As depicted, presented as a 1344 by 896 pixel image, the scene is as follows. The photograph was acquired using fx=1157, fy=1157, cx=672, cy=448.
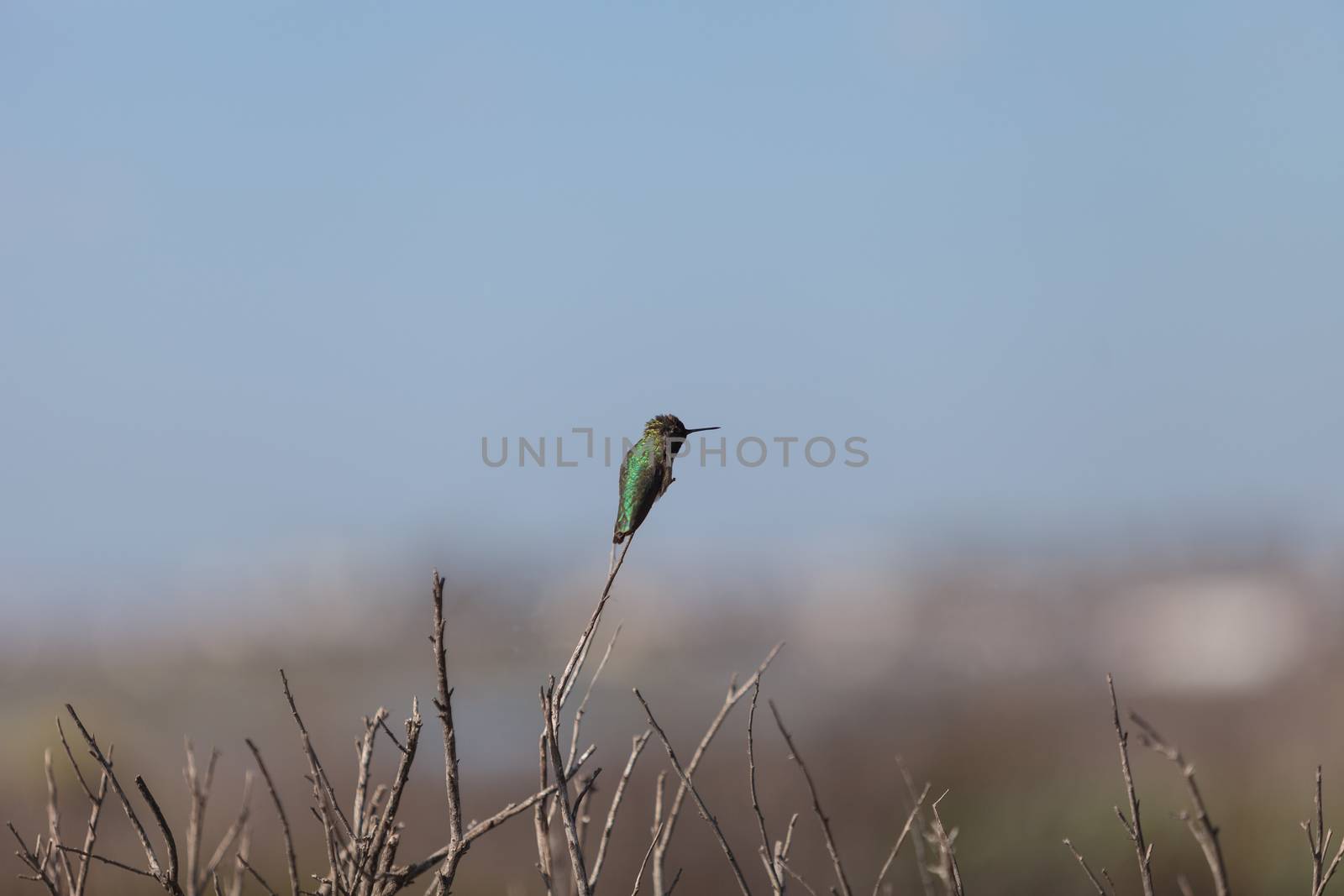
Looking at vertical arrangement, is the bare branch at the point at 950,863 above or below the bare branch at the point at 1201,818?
below

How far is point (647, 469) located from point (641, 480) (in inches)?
2.7

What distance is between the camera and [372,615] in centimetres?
1911

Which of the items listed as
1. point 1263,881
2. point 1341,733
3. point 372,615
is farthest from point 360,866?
point 372,615

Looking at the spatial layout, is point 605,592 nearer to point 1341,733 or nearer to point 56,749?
point 1341,733

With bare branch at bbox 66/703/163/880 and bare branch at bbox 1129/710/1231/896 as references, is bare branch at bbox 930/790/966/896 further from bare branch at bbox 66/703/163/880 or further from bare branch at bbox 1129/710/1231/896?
bare branch at bbox 66/703/163/880

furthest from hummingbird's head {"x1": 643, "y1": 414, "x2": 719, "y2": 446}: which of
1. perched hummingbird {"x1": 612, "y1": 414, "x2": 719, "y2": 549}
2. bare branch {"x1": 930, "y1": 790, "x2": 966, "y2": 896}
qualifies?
bare branch {"x1": 930, "y1": 790, "x2": 966, "y2": 896}

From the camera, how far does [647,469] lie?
16.2 ft

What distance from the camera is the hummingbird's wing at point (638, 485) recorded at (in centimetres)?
475

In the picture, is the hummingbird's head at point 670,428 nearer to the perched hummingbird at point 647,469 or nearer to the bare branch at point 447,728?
the perched hummingbird at point 647,469

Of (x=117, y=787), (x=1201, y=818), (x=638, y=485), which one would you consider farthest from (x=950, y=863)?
(x=638, y=485)

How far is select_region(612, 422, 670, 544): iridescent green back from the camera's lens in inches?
187

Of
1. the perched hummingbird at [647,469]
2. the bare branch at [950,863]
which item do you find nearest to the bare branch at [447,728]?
the bare branch at [950,863]

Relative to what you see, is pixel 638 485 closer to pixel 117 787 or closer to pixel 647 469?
pixel 647 469

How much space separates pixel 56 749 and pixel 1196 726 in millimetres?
14921
